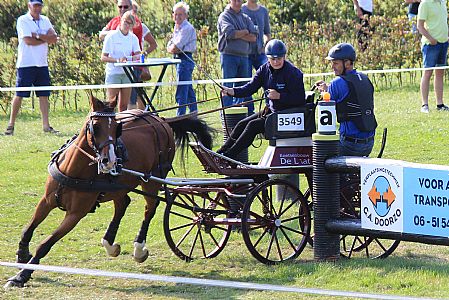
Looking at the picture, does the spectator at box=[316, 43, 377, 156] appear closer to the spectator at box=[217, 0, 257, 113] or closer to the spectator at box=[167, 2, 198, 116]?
the spectator at box=[217, 0, 257, 113]

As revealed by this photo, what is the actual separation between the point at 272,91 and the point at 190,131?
1185 millimetres

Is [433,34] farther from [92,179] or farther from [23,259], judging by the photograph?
[23,259]

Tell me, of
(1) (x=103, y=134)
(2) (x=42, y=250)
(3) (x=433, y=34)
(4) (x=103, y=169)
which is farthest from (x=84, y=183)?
(3) (x=433, y=34)

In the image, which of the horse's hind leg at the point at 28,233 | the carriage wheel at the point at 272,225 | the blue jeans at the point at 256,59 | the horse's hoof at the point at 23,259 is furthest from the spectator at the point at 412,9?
the horse's hoof at the point at 23,259

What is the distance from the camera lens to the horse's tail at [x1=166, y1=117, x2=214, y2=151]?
1140 cm

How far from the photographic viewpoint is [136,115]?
10.6 meters

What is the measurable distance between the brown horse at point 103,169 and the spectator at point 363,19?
1076 centimetres

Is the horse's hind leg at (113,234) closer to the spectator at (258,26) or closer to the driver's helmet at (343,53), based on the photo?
the driver's helmet at (343,53)

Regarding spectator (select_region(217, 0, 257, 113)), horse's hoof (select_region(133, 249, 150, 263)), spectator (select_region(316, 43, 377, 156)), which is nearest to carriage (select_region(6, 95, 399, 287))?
horse's hoof (select_region(133, 249, 150, 263))

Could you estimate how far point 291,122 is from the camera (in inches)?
417

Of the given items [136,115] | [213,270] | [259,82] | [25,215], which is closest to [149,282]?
[213,270]

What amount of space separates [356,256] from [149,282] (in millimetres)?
2075

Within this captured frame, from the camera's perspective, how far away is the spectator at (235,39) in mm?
16406

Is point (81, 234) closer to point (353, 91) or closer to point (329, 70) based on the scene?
point (353, 91)
